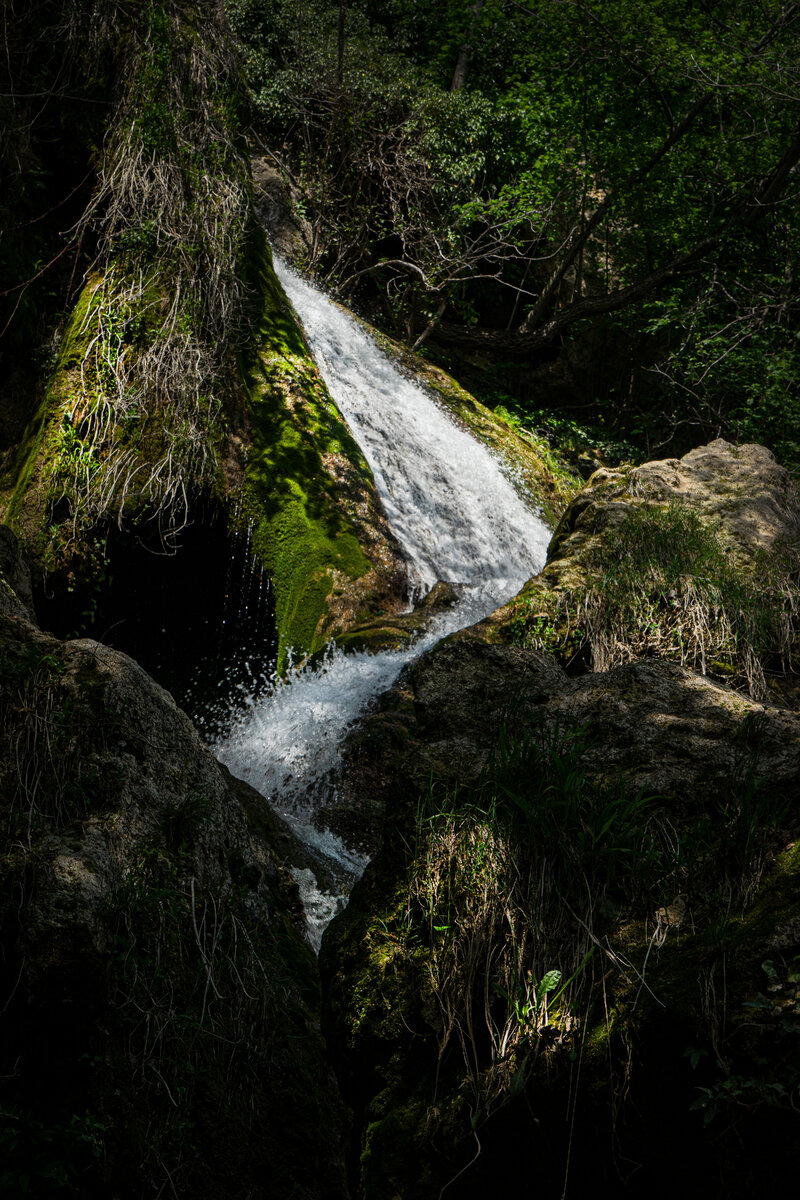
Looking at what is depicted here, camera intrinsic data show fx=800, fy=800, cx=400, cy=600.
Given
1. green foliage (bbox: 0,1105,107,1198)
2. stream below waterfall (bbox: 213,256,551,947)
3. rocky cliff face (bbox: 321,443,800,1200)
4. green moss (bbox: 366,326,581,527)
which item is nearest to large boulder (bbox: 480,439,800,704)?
stream below waterfall (bbox: 213,256,551,947)

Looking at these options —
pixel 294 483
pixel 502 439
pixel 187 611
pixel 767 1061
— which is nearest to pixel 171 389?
pixel 294 483

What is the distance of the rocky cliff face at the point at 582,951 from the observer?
1.50 m

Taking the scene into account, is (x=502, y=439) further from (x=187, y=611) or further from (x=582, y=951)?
(x=582, y=951)

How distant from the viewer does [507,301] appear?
50.3ft

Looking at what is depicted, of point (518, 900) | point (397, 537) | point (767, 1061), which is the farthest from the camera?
point (397, 537)

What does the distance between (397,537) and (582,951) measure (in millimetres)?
5508

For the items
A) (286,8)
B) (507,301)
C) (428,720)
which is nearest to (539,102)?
(507,301)

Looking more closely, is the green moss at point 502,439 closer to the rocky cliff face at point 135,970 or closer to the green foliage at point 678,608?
the green foliage at point 678,608

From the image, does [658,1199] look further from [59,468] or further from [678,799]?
[59,468]

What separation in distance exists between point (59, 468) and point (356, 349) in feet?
16.0

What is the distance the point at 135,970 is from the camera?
198cm

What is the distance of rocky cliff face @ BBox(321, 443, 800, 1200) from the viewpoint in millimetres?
1502

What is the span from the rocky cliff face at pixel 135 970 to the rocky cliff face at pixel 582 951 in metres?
0.24

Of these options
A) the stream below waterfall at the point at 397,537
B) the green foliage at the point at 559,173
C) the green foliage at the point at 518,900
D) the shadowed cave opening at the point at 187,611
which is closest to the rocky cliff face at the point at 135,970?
the green foliage at the point at 518,900
